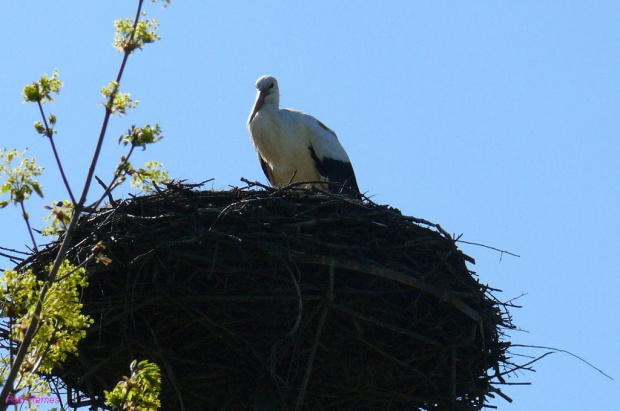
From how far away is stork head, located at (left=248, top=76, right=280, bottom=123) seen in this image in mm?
10258

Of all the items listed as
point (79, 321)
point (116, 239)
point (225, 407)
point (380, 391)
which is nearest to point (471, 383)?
point (380, 391)

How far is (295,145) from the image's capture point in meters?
9.93

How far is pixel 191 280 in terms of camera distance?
6.47 metres

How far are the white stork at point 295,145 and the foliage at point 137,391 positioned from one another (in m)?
6.01

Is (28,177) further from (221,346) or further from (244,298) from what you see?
(221,346)

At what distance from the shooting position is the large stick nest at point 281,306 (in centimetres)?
644

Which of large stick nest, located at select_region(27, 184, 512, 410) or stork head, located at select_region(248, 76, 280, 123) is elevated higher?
stork head, located at select_region(248, 76, 280, 123)

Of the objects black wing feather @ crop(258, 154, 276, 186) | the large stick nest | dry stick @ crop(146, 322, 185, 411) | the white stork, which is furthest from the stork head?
dry stick @ crop(146, 322, 185, 411)

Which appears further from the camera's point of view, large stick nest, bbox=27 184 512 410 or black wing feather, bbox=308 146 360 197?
black wing feather, bbox=308 146 360 197

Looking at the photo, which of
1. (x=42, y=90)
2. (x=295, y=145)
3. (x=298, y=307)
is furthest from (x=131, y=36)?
(x=295, y=145)

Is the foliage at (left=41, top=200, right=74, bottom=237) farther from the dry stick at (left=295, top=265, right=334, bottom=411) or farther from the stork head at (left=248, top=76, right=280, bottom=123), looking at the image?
the stork head at (left=248, top=76, right=280, bottom=123)

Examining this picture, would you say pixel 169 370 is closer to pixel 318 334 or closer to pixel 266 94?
pixel 318 334

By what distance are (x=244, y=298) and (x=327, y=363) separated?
748 mm

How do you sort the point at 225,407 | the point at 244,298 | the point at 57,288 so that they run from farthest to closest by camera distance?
the point at 225,407, the point at 244,298, the point at 57,288
